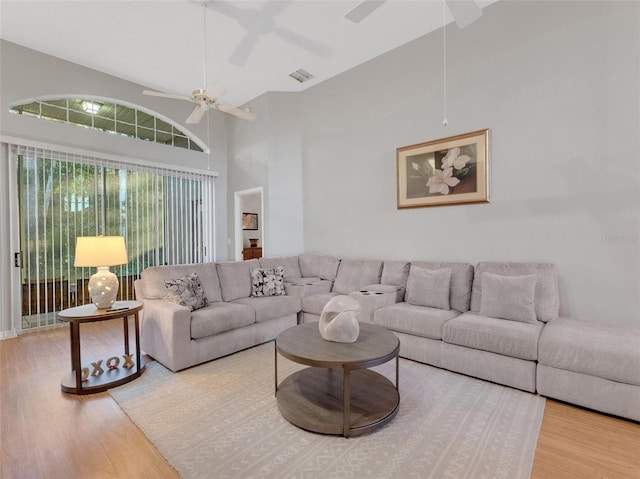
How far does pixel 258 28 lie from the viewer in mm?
3748

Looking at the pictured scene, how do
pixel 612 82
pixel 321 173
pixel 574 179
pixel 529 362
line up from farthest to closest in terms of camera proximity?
1. pixel 321 173
2. pixel 574 179
3. pixel 612 82
4. pixel 529 362

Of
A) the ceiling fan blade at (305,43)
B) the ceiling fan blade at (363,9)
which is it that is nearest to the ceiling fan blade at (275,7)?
the ceiling fan blade at (305,43)

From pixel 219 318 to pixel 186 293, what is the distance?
1.40ft

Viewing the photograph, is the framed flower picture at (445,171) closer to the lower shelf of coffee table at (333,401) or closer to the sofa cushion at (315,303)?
the sofa cushion at (315,303)

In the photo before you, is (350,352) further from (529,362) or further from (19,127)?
(19,127)

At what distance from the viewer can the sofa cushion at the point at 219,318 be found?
2984 millimetres

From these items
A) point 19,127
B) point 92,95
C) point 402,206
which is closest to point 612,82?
point 402,206

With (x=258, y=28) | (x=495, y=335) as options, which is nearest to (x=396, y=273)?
(x=495, y=335)

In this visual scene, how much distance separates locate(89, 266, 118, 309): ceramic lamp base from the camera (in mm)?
2768

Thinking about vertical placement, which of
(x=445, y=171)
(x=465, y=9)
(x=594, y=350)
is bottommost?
(x=594, y=350)

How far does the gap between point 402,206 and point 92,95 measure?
4.87 metres

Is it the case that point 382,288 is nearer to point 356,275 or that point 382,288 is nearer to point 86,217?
point 356,275

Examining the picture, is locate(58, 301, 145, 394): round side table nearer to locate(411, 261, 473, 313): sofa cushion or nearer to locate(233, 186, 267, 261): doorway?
locate(411, 261, 473, 313): sofa cushion

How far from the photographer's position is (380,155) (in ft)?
14.5
